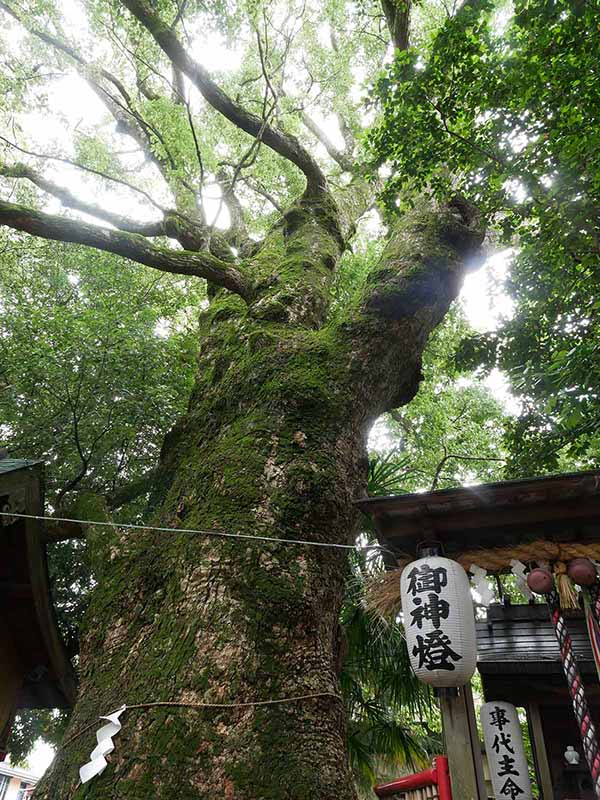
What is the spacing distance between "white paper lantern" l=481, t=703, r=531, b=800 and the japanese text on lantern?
3218 mm

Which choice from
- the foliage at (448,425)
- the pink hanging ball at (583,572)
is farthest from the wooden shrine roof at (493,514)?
the foliage at (448,425)

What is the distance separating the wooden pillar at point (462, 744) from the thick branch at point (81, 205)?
17.2 ft

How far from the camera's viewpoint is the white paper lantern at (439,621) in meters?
2.75

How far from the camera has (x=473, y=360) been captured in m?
6.88

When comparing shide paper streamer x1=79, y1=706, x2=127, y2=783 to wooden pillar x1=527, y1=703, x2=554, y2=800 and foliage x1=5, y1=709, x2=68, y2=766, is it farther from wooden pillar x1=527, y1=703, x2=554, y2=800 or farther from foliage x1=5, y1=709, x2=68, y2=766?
foliage x1=5, y1=709, x2=68, y2=766

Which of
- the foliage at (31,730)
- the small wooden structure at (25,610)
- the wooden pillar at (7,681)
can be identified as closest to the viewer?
the small wooden structure at (25,610)

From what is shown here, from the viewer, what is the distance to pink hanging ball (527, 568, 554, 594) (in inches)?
115

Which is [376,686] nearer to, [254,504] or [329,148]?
[254,504]

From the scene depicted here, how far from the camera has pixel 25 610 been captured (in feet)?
14.5

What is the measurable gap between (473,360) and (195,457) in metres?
4.60

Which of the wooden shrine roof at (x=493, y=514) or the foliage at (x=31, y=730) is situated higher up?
the wooden shrine roof at (x=493, y=514)

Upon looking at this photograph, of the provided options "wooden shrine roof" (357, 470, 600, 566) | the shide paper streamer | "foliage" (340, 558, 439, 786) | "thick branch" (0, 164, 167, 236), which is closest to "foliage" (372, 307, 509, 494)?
"foliage" (340, 558, 439, 786)

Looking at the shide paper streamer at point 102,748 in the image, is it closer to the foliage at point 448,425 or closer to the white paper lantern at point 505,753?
the white paper lantern at point 505,753

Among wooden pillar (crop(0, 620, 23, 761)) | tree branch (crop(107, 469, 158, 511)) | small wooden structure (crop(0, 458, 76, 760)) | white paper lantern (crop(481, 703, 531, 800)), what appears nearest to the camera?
small wooden structure (crop(0, 458, 76, 760))
